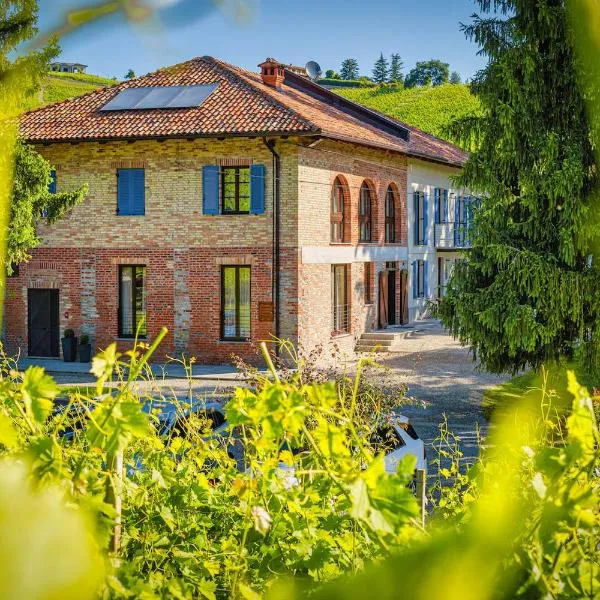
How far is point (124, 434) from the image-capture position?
1.37 m

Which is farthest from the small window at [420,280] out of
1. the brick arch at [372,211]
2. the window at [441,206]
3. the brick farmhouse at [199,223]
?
the brick farmhouse at [199,223]

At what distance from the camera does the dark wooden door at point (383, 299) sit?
102 feet

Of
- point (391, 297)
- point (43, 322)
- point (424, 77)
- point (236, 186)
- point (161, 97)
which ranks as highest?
point (424, 77)

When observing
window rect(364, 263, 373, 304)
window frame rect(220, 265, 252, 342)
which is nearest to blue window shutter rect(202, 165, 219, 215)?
window frame rect(220, 265, 252, 342)

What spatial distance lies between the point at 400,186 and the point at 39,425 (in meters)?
31.4

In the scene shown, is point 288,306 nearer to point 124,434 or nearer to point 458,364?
point 458,364

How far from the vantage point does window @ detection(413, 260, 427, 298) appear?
1362 inches

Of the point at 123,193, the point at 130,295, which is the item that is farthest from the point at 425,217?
the point at 130,295

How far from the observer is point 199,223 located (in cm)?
2523

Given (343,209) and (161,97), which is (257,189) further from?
(161,97)

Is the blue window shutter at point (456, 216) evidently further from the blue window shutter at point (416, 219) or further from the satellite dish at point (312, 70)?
the satellite dish at point (312, 70)

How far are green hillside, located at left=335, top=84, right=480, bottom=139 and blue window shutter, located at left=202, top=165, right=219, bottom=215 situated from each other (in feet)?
128

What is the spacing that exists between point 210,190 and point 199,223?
0.96 metres

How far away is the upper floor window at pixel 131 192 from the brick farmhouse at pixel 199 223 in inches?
1.1
